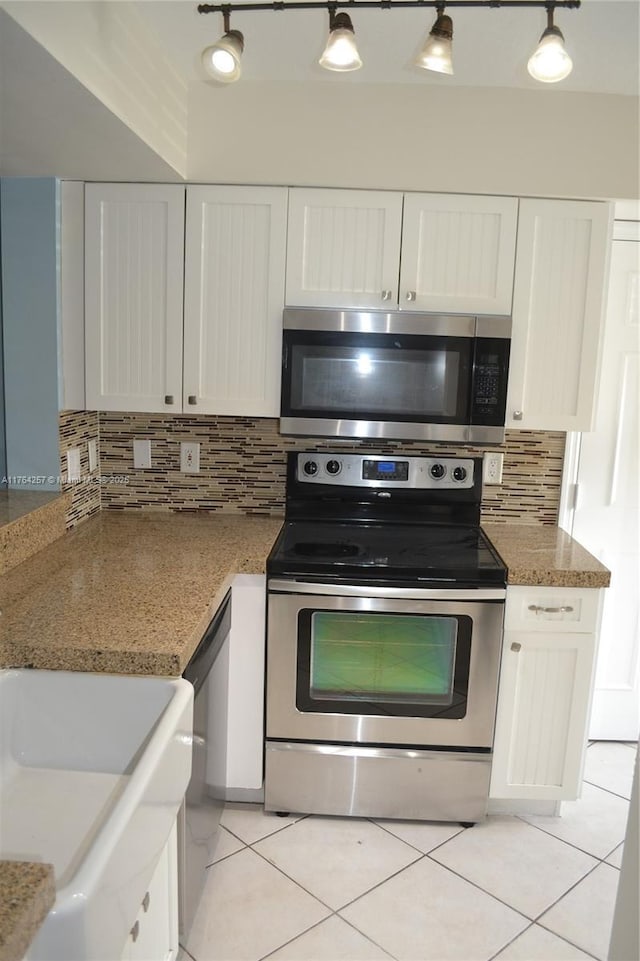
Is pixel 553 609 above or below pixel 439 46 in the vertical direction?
below

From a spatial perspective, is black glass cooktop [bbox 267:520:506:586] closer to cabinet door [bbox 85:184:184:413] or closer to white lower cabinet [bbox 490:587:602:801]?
white lower cabinet [bbox 490:587:602:801]

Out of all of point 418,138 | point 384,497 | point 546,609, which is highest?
point 418,138

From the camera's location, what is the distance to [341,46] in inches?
61.0

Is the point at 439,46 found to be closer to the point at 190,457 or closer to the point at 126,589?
the point at 126,589

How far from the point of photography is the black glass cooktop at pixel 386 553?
223 cm

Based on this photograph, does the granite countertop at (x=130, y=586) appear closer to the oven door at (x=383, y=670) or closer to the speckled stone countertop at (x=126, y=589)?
the speckled stone countertop at (x=126, y=589)

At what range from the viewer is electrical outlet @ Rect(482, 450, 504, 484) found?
280 cm

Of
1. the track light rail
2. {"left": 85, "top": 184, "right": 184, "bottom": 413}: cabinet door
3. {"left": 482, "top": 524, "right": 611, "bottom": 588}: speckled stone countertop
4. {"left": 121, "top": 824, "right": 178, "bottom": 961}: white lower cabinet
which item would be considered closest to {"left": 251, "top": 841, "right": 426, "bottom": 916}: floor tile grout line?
{"left": 121, "top": 824, "right": 178, "bottom": 961}: white lower cabinet

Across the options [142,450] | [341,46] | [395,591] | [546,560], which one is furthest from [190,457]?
[341,46]

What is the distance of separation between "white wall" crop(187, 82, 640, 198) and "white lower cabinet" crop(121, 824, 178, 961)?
205cm

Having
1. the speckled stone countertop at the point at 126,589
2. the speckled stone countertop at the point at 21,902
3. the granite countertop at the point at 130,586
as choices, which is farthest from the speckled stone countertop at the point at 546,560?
the speckled stone countertop at the point at 21,902

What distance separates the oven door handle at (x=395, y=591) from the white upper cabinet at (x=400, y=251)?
967 mm

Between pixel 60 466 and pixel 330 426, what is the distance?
38.0 inches

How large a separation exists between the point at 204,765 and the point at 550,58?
75.0 inches
